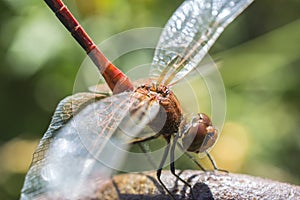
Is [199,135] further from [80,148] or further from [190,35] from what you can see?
[190,35]

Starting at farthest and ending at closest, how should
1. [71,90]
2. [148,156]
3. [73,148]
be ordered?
1. [71,90]
2. [148,156]
3. [73,148]

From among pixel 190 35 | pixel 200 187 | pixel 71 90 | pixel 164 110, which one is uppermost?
pixel 71 90

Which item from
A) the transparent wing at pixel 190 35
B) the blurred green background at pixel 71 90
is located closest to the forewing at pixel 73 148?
the transparent wing at pixel 190 35

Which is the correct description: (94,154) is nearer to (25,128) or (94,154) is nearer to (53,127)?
(53,127)

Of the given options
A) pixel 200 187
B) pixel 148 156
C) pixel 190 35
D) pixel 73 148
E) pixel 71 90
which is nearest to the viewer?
pixel 200 187

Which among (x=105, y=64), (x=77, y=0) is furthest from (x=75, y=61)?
(x=105, y=64)

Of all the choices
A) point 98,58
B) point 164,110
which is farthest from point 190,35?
point 164,110

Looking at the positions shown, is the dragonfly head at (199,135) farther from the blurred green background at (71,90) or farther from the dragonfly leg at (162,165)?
the blurred green background at (71,90)
